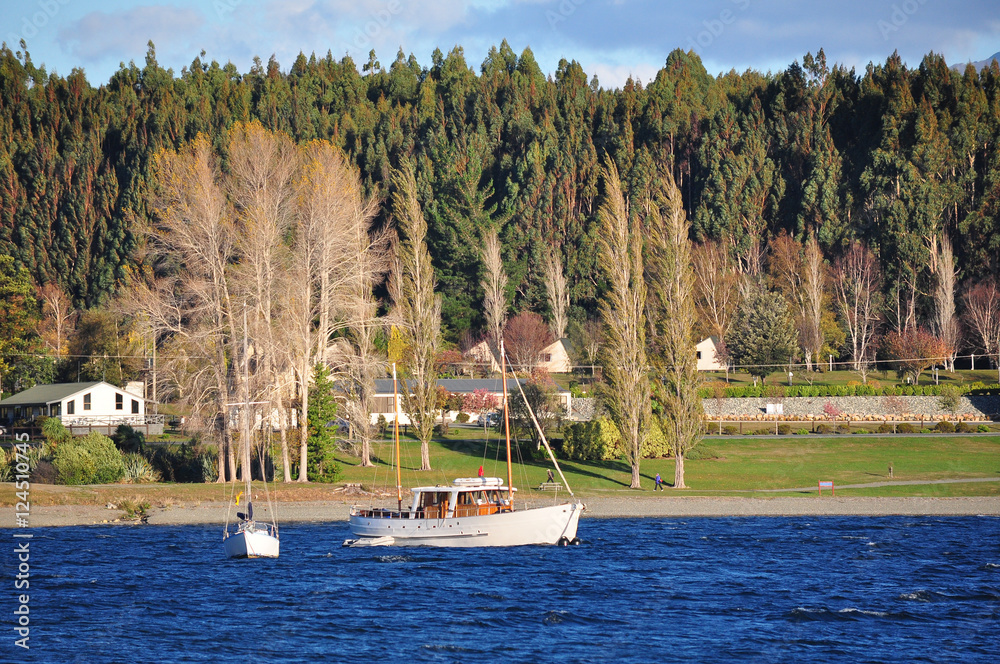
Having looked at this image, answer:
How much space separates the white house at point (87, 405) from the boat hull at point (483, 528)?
118 feet

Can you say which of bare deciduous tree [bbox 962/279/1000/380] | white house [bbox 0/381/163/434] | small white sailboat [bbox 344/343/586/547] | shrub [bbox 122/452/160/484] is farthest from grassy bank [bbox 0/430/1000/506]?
bare deciduous tree [bbox 962/279/1000/380]

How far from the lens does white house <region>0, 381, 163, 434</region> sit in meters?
73.8

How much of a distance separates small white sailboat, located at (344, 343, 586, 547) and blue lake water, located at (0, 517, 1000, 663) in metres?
0.64

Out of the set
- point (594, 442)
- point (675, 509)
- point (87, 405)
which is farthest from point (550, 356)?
point (675, 509)

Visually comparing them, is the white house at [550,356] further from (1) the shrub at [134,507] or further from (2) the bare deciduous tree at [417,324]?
(1) the shrub at [134,507]

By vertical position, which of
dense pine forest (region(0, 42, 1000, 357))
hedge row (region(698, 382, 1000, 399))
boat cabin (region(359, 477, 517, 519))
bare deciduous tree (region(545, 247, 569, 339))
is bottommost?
boat cabin (region(359, 477, 517, 519))

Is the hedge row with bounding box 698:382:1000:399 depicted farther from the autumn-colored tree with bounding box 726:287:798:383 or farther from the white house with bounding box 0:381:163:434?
the white house with bounding box 0:381:163:434

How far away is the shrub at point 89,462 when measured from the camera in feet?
175

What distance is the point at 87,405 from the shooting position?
75.6 metres

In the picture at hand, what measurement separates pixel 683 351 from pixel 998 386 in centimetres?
3938

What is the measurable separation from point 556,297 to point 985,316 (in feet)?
156

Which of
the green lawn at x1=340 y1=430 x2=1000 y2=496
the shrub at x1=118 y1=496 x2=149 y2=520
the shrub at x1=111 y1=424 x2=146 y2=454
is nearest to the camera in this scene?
the shrub at x1=118 y1=496 x2=149 y2=520

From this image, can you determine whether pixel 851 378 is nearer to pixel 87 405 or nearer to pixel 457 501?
pixel 457 501

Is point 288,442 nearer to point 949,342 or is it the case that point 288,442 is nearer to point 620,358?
point 620,358
